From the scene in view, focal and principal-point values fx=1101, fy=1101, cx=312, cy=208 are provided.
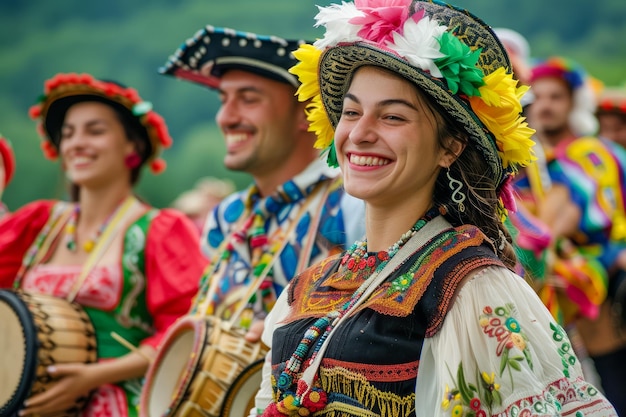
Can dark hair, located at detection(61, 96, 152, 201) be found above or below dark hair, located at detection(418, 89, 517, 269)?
above

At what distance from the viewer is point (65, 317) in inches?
178

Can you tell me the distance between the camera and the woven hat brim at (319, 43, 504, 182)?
9.20 feet

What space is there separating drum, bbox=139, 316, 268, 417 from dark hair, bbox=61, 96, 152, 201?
4.78 ft

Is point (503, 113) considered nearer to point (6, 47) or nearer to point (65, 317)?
point (65, 317)

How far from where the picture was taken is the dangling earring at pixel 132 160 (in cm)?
523

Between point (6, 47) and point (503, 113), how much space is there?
11.4 metres

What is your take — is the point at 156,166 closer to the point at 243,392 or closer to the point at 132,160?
the point at 132,160

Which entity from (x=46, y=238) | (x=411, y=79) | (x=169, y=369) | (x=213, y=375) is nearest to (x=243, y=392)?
(x=213, y=375)

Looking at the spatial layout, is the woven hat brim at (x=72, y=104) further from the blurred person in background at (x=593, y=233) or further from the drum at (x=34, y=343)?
the blurred person in background at (x=593, y=233)

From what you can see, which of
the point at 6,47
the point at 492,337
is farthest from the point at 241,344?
the point at 6,47

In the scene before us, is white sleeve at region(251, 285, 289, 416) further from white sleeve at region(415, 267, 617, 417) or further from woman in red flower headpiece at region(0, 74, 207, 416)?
woman in red flower headpiece at region(0, 74, 207, 416)

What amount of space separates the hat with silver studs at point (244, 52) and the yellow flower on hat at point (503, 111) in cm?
171

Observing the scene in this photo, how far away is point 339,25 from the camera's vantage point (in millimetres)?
2938

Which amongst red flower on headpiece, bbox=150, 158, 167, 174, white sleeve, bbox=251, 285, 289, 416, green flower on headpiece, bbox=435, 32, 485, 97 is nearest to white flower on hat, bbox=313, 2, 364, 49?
green flower on headpiece, bbox=435, 32, 485, 97
